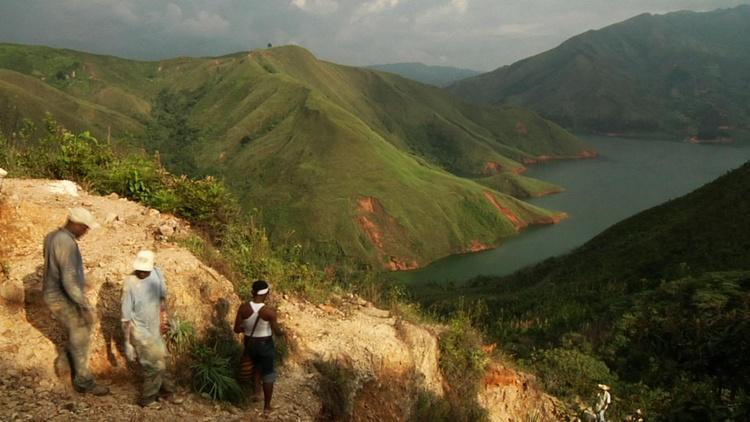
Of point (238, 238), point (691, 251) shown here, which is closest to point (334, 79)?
point (691, 251)

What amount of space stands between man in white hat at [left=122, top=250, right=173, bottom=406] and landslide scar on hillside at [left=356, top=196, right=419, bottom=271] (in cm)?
6024

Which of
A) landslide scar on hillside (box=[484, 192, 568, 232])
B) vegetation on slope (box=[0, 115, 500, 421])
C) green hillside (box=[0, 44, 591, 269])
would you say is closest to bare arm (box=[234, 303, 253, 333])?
vegetation on slope (box=[0, 115, 500, 421])

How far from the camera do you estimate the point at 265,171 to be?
8169 cm

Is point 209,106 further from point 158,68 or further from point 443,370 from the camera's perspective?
point 443,370

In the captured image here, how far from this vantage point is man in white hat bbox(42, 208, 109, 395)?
17.3 ft

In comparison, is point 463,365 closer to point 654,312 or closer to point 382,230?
point 654,312

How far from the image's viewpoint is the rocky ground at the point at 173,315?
5.39 metres

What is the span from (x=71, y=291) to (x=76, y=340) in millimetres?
585

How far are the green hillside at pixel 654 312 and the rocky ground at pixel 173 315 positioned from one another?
3627mm

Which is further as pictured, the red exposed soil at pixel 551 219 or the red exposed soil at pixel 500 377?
the red exposed soil at pixel 551 219

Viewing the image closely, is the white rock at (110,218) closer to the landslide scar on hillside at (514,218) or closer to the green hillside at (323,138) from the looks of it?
the green hillside at (323,138)

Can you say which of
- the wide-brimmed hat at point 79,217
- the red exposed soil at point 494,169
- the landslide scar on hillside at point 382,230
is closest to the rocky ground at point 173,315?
the wide-brimmed hat at point 79,217

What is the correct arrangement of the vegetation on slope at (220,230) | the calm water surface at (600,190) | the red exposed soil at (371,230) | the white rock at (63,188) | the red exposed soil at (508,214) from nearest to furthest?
the white rock at (63,188), the vegetation on slope at (220,230), the red exposed soil at (371,230), the calm water surface at (600,190), the red exposed soil at (508,214)

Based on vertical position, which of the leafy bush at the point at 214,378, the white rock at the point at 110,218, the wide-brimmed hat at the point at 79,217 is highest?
the wide-brimmed hat at the point at 79,217
